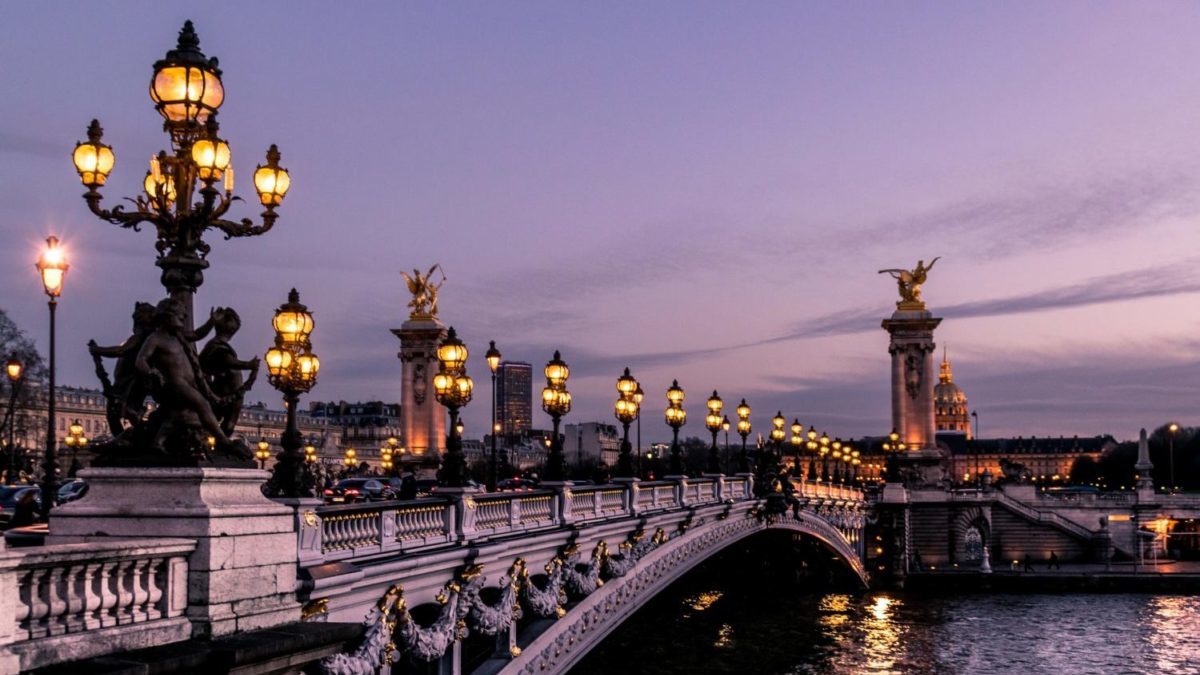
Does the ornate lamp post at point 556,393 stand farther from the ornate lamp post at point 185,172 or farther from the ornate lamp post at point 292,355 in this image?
the ornate lamp post at point 185,172

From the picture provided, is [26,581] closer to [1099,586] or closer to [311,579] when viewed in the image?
[311,579]

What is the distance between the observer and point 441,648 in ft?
63.9

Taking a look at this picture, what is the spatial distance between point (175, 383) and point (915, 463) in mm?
102532

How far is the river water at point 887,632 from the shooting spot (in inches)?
2136

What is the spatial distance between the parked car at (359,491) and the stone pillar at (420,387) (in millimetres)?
52324

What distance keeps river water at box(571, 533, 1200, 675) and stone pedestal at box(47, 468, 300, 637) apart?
3652 centimetres

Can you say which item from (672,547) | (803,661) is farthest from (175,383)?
(803,661)

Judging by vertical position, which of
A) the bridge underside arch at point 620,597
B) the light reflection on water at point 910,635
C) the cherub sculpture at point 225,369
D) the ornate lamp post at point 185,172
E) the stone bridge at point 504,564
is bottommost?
the light reflection on water at point 910,635

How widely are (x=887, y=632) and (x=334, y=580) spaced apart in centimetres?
5357

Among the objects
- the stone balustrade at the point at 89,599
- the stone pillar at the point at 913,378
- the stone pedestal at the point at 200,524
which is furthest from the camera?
the stone pillar at the point at 913,378

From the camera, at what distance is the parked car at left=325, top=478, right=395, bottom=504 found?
38.9 meters

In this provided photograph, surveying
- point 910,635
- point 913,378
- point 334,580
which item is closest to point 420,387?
point 913,378

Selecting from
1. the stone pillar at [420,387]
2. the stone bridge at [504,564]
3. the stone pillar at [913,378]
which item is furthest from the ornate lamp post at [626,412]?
the stone pillar at [913,378]

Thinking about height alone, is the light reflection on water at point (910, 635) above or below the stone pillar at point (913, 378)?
below
